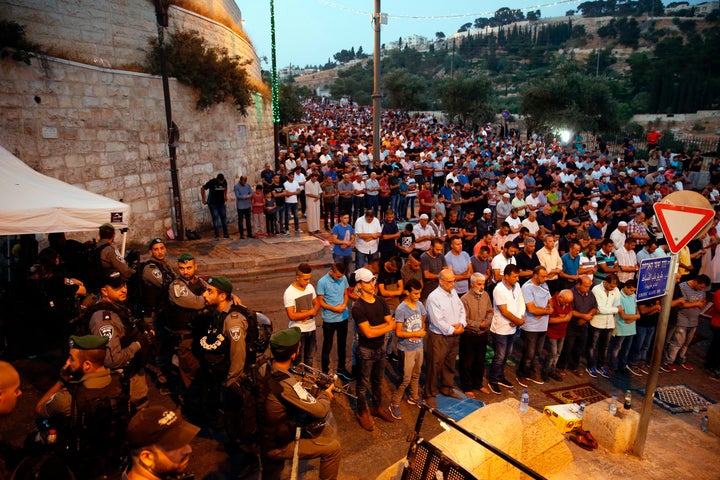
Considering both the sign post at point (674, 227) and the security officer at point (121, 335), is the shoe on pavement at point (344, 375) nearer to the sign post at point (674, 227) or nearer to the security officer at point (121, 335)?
the security officer at point (121, 335)

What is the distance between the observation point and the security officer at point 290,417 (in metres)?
3.85

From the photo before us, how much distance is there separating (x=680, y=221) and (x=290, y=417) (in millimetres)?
4360

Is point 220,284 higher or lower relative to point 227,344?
higher

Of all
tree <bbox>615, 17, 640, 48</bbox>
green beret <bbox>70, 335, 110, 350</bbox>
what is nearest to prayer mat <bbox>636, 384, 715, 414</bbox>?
green beret <bbox>70, 335, 110, 350</bbox>

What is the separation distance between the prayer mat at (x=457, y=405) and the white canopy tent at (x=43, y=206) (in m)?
5.65

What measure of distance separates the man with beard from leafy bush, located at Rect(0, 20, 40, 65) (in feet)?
31.2

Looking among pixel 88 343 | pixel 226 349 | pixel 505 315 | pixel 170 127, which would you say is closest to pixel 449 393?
pixel 505 315

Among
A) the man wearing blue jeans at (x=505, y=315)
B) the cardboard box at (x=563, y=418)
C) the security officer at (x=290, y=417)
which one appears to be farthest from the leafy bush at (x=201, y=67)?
the cardboard box at (x=563, y=418)

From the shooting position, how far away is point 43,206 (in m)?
6.60

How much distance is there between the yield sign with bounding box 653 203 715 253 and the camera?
4.77 m

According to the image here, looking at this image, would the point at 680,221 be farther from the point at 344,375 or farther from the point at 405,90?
the point at 405,90

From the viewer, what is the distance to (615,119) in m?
34.8

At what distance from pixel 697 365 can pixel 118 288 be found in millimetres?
9018

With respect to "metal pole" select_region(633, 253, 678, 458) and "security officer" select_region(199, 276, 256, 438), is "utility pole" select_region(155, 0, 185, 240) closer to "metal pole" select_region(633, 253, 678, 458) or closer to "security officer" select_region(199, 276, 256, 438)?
"security officer" select_region(199, 276, 256, 438)
